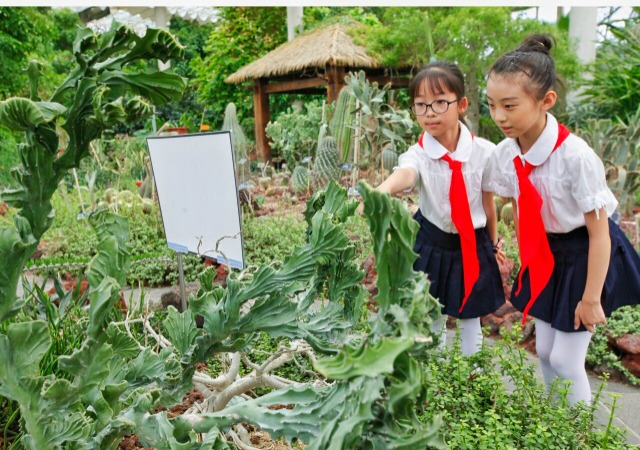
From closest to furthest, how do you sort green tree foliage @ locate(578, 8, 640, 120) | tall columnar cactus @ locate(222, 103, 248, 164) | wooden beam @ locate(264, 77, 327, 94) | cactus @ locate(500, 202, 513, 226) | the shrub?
1. the shrub
2. cactus @ locate(500, 202, 513, 226)
3. tall columnar cactus @ locate(222, 103, 248, 164)
4. green tree foliage @ locate(578, 8, 640, 120)
5. wooden beam @ locate(264, 77, 327, 94)

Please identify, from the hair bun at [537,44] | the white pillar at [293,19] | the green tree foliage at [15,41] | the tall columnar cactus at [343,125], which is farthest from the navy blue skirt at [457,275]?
the white pillar at [293,19]

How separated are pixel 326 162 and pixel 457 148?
15.8 ft

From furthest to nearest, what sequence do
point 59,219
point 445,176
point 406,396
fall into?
point 59,219
point 445,176
point 406,396

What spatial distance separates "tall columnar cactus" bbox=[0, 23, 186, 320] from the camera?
36.9 inches

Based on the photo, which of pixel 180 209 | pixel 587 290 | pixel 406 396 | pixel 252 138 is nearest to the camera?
pixel 406 396

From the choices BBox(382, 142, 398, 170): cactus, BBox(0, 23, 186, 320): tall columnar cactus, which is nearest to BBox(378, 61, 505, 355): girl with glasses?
BBox(0, 23, 186, 320): tall columnar cactus

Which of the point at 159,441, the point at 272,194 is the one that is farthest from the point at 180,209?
the point at 272,194

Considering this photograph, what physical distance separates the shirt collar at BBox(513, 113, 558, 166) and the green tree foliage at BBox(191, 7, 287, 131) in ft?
48.1

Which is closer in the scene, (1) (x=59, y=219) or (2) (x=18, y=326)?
(2) (x=18, y=326)

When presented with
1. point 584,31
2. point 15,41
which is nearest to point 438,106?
point 15,41

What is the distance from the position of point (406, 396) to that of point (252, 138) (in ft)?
53.1

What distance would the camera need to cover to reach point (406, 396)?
0.66m

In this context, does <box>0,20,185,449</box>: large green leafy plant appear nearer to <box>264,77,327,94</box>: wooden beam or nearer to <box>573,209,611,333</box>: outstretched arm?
<box>573,209,611,333</box>: outstretched arm

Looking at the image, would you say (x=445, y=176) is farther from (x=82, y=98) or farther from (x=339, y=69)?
(x=339, y=69)
